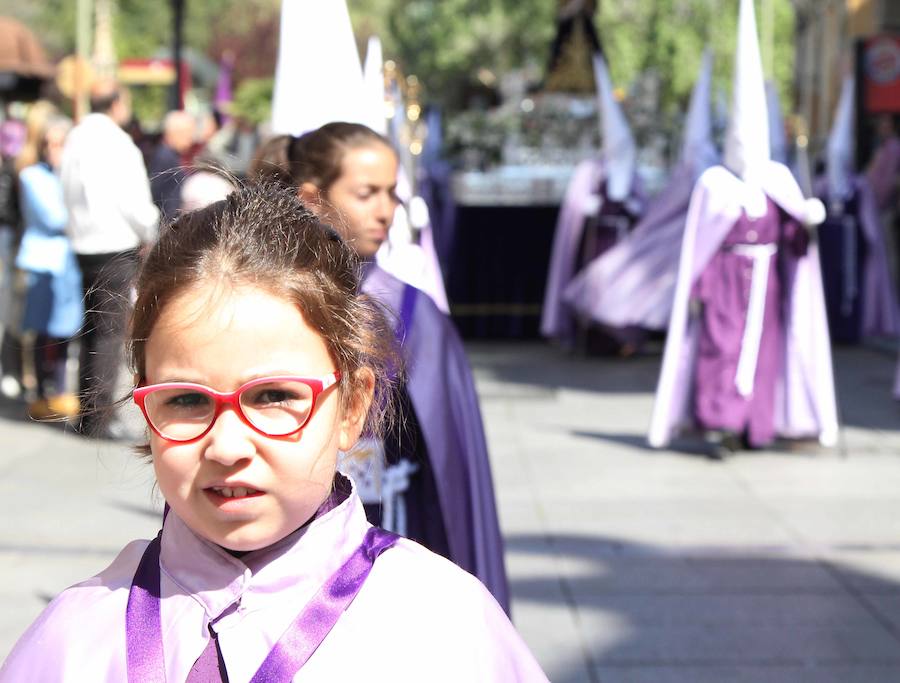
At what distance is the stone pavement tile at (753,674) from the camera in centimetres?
429

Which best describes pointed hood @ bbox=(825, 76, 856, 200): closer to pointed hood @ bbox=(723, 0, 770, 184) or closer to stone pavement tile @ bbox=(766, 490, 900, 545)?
pointed hood @ bbox=(723, 0, 770, 184)

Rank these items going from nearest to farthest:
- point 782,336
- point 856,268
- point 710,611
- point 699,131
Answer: point 710,611 < point 782,336 < point 699,131 < point 856,268

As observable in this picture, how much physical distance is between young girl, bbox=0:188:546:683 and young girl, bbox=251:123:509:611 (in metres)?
1.64

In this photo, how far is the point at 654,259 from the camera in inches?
409

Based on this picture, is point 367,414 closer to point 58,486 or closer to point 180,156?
point 58,486

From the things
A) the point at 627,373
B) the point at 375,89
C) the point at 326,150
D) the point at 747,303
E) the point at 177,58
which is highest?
the point at 177,58

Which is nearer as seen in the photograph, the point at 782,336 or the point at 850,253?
the point at 782,336

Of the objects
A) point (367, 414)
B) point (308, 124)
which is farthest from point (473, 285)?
point (367, 414)

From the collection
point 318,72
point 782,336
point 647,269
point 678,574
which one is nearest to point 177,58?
point 647,269

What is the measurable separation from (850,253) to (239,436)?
1158cm

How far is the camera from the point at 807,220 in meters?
7.75

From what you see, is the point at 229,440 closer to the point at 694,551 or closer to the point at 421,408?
the point at 421,408

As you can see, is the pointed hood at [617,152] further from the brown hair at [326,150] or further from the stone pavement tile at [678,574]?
the brown hair at [326,150]

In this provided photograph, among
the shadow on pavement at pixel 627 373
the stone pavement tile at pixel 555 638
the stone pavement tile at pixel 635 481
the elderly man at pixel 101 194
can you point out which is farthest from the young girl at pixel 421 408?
the shadow on pavement at pixel 627 373
